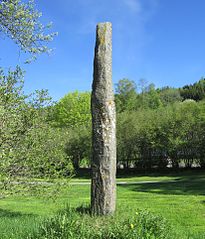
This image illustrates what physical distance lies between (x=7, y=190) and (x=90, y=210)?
211 centimetres

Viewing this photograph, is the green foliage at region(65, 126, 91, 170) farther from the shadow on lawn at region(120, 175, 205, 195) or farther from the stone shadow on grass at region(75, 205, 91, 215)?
the stone shadow on grass at region(75, 205, 91, 215)

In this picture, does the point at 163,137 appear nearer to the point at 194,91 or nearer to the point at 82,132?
the point at 82,132

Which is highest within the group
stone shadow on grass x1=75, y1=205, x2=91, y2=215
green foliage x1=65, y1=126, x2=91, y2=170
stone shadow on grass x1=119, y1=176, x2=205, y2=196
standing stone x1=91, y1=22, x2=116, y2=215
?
green foliage x1=65, y1=126, x2=91, y2=170

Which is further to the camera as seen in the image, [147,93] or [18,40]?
[147,93]

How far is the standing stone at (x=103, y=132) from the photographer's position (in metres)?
6.34

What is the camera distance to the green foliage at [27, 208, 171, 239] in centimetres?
489

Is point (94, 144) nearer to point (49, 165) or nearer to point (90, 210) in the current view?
point (90, 210)

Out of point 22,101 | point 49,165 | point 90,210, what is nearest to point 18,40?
point 22,101

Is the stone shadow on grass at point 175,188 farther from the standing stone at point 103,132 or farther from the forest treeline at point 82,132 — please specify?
the standing stone at point 103,132

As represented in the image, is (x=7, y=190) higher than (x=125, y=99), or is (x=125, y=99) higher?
(x=125, y=99)

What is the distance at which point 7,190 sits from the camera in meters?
7.55

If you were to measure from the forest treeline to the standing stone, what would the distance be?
5.18 feet

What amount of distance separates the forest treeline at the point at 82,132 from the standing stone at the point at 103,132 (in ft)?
5.18

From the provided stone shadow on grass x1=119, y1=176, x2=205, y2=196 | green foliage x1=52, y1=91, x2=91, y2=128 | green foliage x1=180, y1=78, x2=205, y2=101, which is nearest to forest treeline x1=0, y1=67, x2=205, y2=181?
green foliage x1=52, y1=91, x2=91, y2=128
